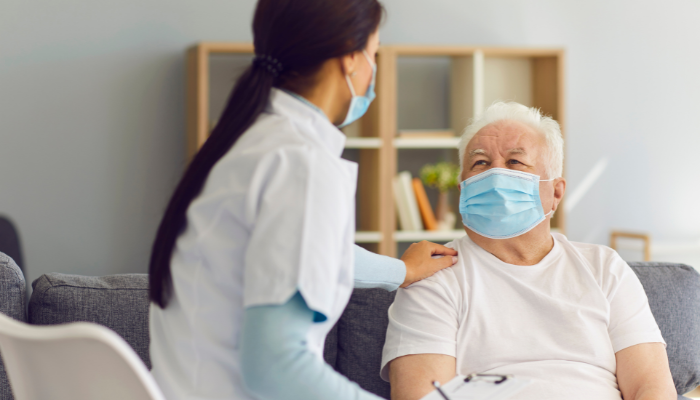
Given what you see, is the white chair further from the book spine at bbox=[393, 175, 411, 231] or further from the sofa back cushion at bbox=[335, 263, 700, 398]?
the book spine at bbox=[393, 175, 411, 231]

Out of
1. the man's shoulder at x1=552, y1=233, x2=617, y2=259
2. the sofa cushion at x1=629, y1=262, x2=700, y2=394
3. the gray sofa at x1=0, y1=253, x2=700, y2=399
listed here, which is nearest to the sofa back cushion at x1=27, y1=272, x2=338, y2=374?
the gray sofa at x1=0, y1=253, x2=700, y2=399

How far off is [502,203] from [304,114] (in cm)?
76

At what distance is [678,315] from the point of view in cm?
156

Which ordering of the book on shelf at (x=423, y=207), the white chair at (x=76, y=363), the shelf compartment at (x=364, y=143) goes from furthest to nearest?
the book on shelf at (x=423, y=207) < the shelf compartment at (x=364, y=143) < the white chair at (x=76, y=363)

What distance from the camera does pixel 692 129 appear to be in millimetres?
3600

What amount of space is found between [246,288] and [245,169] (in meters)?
0.14

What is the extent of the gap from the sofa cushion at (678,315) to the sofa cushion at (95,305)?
127 cm

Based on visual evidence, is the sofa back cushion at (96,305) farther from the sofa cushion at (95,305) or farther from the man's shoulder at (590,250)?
the man's shoulder at (590,250)

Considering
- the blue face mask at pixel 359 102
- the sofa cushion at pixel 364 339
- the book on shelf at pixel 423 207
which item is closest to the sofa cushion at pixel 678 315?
the sofa cushion at pixel 364 339

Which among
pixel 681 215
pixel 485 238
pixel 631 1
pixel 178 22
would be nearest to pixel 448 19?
pixel 631 1

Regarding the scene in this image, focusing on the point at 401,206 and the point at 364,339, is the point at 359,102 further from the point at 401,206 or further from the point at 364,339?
the point at 401,206

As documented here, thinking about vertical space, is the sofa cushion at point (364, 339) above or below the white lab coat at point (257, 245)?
below

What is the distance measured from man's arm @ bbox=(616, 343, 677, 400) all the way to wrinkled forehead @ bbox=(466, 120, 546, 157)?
50cm

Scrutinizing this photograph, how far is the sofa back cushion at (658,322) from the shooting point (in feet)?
4.90
